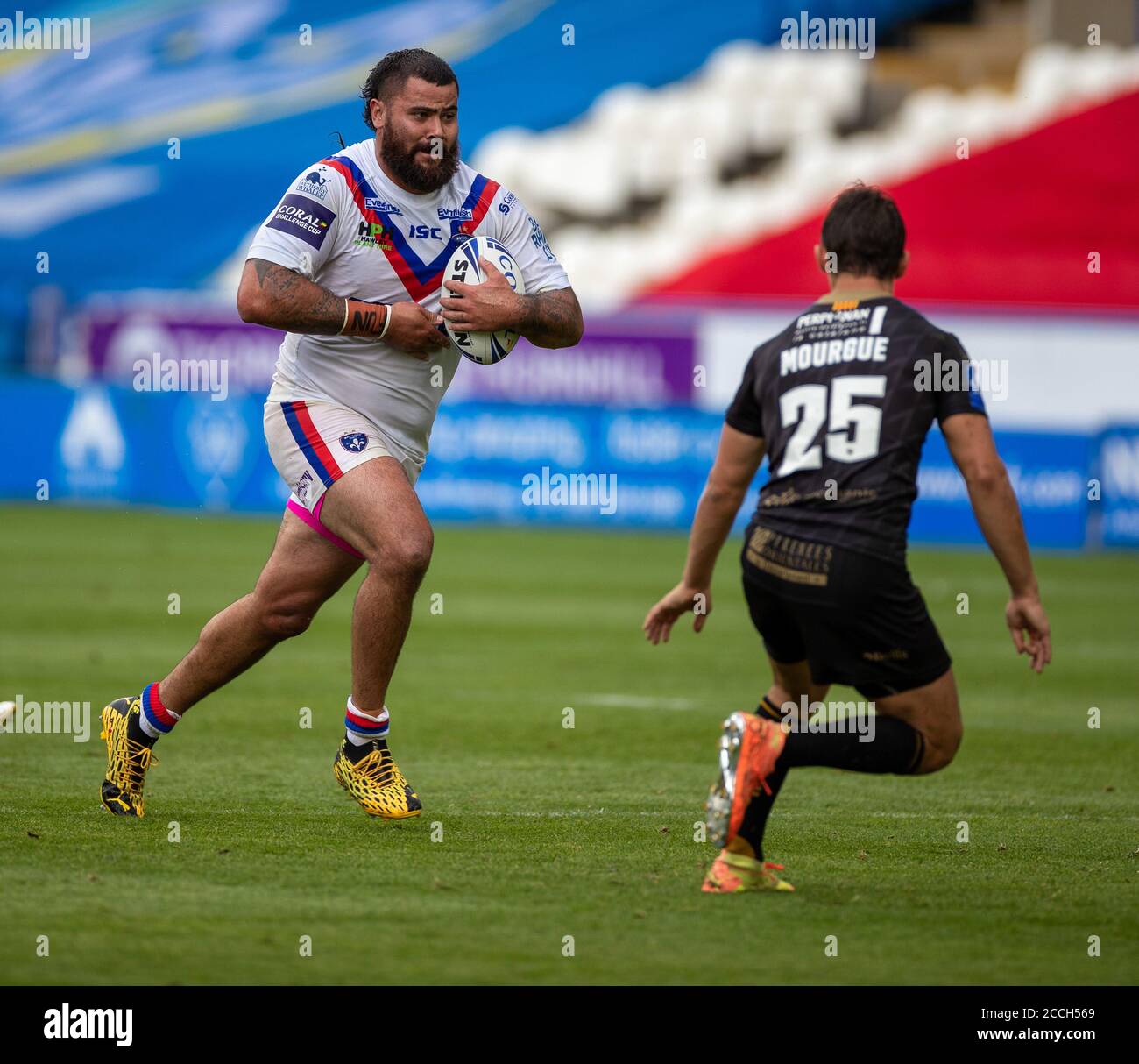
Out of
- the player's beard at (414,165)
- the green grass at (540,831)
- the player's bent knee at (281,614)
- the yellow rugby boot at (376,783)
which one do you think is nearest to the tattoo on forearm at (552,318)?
the player's beard at (414,165)

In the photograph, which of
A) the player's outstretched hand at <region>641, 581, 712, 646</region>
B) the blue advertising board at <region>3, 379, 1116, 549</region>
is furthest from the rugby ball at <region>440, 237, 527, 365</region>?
the blue advertising board at <region>3, 379, 1116, 549</region>

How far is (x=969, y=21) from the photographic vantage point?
30.9m

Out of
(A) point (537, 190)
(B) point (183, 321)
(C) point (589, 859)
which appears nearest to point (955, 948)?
(C) point (589, 859)

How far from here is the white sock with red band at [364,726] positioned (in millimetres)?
6402

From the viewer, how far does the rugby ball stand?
6.32 m

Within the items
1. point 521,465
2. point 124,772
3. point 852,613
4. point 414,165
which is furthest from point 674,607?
point 521,465

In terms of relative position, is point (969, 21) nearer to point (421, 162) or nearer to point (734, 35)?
point (734, 35)

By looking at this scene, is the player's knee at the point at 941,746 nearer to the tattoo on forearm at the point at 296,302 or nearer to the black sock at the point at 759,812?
the black sock at the point at 759,812

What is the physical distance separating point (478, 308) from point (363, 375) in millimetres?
543

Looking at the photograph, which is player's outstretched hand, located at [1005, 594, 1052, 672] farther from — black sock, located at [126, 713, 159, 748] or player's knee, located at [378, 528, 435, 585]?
black sock, located at [126, 713, 159, 748]

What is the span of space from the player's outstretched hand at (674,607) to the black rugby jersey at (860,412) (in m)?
0.38

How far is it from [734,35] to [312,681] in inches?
903

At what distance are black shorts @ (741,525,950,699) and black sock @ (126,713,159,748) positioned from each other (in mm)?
2296

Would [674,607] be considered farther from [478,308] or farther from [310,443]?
[310,443]
